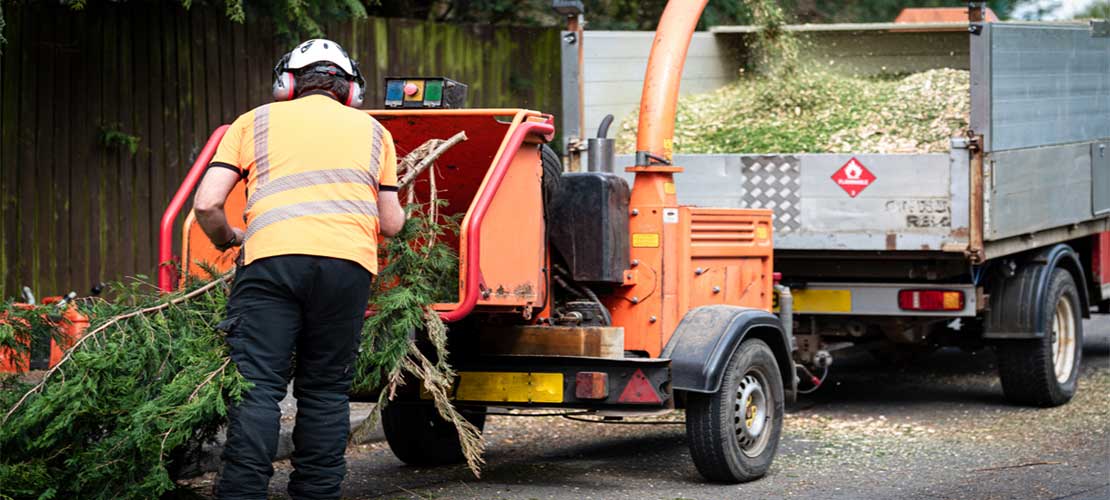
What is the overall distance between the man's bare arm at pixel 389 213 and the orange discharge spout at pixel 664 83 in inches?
68.2

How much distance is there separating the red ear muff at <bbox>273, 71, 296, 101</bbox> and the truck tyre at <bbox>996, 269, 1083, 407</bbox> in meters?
5.56

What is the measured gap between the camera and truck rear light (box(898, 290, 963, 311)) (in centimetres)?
902

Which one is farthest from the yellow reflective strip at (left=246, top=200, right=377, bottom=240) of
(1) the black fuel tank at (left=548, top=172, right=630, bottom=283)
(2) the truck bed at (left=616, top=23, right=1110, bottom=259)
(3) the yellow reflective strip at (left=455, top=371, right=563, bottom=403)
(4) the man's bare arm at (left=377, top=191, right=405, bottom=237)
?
(2) the truck bed at (left=616, top=23, right=1110, bottom=259)

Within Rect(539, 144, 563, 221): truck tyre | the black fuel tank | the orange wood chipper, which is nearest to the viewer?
the orange wood chipper

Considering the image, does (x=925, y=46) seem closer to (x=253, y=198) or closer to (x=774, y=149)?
(x=774, y=149)

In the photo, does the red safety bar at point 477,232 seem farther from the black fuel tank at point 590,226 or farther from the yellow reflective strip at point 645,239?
the yellow reflective strip at point 645,239

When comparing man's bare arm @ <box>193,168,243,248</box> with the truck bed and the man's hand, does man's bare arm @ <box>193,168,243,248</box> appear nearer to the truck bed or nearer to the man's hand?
the man's hand

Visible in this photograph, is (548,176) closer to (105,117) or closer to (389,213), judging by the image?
(389,213)

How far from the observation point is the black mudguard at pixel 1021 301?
928 centimetres

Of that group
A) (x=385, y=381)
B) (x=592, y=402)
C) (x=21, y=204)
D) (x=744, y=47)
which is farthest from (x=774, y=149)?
(x=21, y=204)

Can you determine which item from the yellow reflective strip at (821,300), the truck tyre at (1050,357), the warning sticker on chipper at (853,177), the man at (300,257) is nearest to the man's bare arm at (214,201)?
the man at (300,257)

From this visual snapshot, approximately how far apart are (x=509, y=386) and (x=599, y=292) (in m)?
0.64

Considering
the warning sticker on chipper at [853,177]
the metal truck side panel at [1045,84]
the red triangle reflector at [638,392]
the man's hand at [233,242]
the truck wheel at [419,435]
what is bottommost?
the truck wheel at [419,435]

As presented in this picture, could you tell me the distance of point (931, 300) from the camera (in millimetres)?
9062
